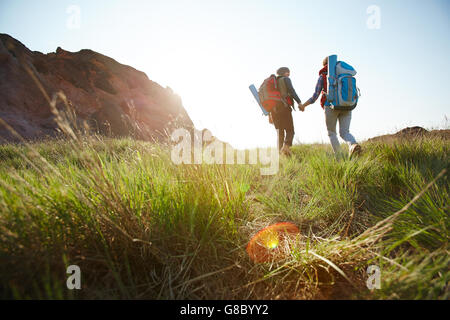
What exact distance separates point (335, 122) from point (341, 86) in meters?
0.64

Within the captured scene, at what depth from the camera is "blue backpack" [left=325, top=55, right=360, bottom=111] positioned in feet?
10.6

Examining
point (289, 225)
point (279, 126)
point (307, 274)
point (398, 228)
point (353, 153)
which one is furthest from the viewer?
point (279, 126)

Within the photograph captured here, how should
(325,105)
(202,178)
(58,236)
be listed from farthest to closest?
(325,105)
(202,178)
(58,236)

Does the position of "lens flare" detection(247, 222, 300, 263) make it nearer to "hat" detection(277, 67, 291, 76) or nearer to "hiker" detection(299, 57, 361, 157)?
"hiker" detection(299, 57, 361, 157)

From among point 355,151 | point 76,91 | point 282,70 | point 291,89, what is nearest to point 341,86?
point 355,151

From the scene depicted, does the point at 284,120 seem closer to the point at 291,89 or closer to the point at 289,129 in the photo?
the point at 289,129

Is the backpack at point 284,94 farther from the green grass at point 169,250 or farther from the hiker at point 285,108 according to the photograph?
the green grass at point 169,250

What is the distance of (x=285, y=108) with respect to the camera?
190 inches

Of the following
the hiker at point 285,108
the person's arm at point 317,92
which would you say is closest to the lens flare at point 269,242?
the person's arm at point 317,92

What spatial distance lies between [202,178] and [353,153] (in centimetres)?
266

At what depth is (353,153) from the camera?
9.54ft

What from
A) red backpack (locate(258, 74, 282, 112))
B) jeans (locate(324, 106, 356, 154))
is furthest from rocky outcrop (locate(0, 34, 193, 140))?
jeans (locate(324, 106, 356, 154))
